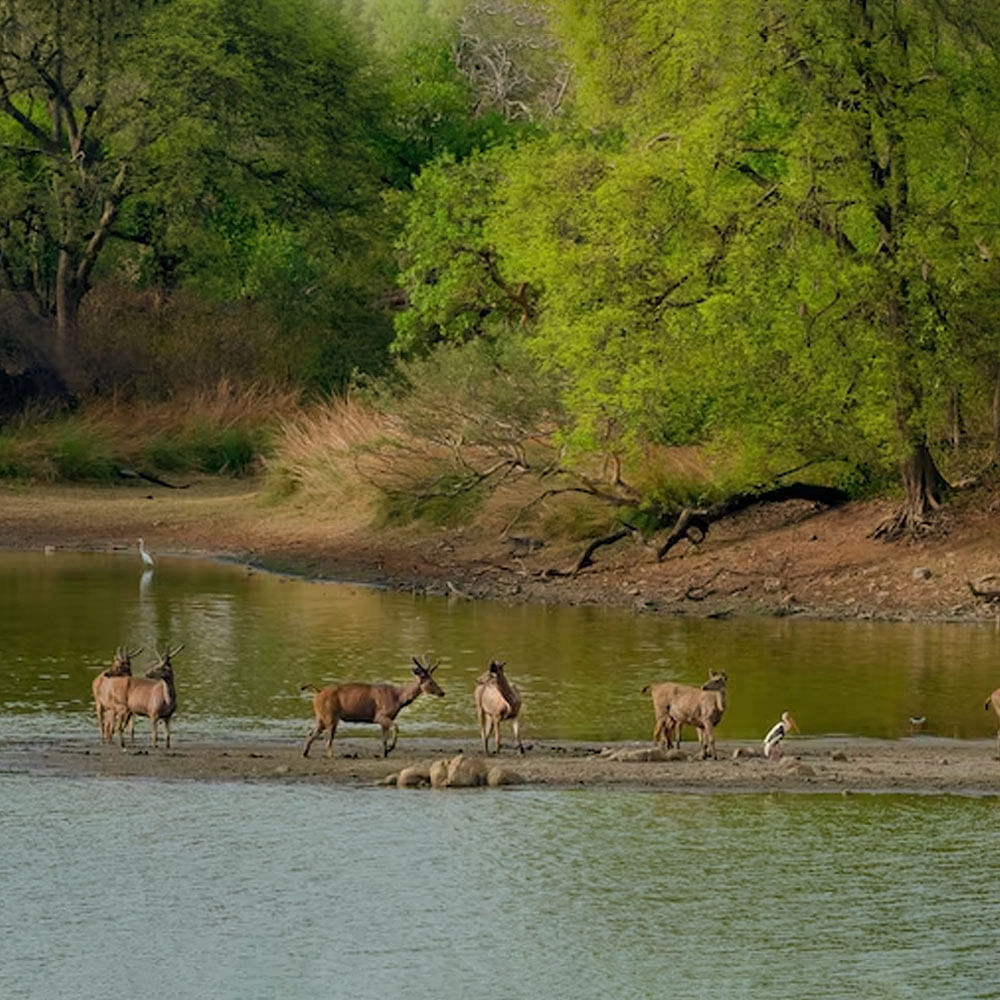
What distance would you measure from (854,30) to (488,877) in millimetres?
18591

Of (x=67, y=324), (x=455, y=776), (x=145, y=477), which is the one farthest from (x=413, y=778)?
(x=67, y=324)

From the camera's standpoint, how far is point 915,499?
32.9 metres

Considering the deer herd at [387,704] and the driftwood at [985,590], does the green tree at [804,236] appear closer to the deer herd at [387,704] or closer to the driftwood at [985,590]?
the driftwood at [985,590]

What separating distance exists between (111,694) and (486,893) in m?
5.16

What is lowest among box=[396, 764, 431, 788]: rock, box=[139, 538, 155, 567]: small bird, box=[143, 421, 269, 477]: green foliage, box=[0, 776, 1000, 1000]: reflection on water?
box=[0, 776, 1000, 1000]: reflection on water

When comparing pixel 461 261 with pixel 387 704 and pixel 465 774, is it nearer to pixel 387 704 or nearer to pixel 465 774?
pixel 387 704

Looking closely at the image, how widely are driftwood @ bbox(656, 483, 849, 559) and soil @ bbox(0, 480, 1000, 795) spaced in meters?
0.27

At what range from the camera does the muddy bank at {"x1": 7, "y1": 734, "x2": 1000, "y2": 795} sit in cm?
1878

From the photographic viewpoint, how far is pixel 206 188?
178ft

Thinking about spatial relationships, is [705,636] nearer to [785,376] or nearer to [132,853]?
[785,376]

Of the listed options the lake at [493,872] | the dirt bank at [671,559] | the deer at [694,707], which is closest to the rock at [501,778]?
the lake at [493,872]

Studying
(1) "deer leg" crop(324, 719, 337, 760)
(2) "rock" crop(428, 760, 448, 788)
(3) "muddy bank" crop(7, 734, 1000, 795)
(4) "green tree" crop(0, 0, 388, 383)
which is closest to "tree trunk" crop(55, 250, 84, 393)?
(4) "green tree" crop(0, 0, 388, 383)

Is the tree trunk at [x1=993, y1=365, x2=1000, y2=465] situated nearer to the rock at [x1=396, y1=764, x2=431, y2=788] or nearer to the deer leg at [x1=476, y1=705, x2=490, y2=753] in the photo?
the deer leg at [x1=476, y1=705, x2=490, y2=753]

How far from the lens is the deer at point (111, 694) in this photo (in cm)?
1983
